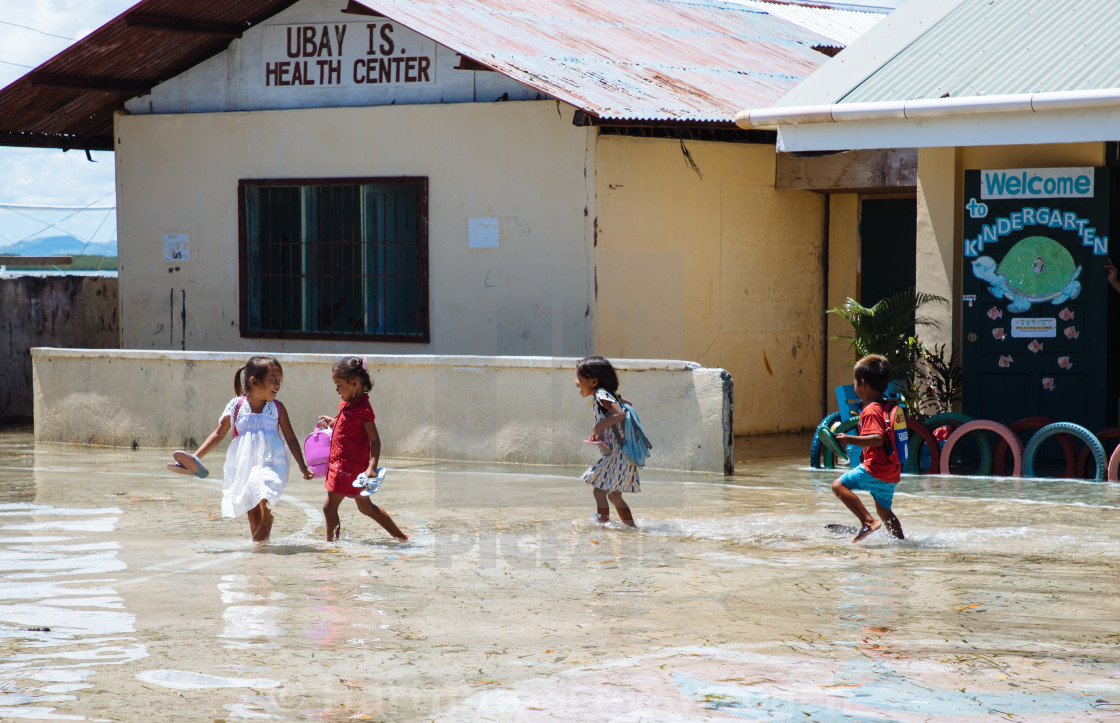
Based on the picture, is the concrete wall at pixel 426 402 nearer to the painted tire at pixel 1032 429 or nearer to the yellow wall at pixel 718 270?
the yellow wall at pixel 718 270

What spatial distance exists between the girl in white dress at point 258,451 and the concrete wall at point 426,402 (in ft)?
12.7

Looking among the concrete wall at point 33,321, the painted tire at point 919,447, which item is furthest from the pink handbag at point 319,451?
the concrete wall at point 33,321

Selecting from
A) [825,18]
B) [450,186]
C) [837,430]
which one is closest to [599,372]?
[837,430]

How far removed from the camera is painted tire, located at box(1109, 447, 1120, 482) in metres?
10.8

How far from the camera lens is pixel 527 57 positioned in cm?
1359

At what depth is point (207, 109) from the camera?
15.8 meters

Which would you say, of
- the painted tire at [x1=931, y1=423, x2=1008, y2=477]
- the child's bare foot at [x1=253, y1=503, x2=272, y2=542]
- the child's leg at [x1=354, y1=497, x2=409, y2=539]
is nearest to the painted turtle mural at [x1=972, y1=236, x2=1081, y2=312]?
the painted tire at [x1=931, y1=423, x2=1008, y2=477]

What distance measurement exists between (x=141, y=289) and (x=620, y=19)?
6.24 m

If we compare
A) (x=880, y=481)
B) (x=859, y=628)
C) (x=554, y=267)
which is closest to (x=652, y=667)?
(x=859, y=628)

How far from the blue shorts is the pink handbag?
331 centimetres

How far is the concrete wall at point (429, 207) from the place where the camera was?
13602mm

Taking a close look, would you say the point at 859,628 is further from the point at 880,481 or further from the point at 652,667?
the point at 880,481

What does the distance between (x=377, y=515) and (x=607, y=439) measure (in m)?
1.62

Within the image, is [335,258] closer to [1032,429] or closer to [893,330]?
[893,330]
